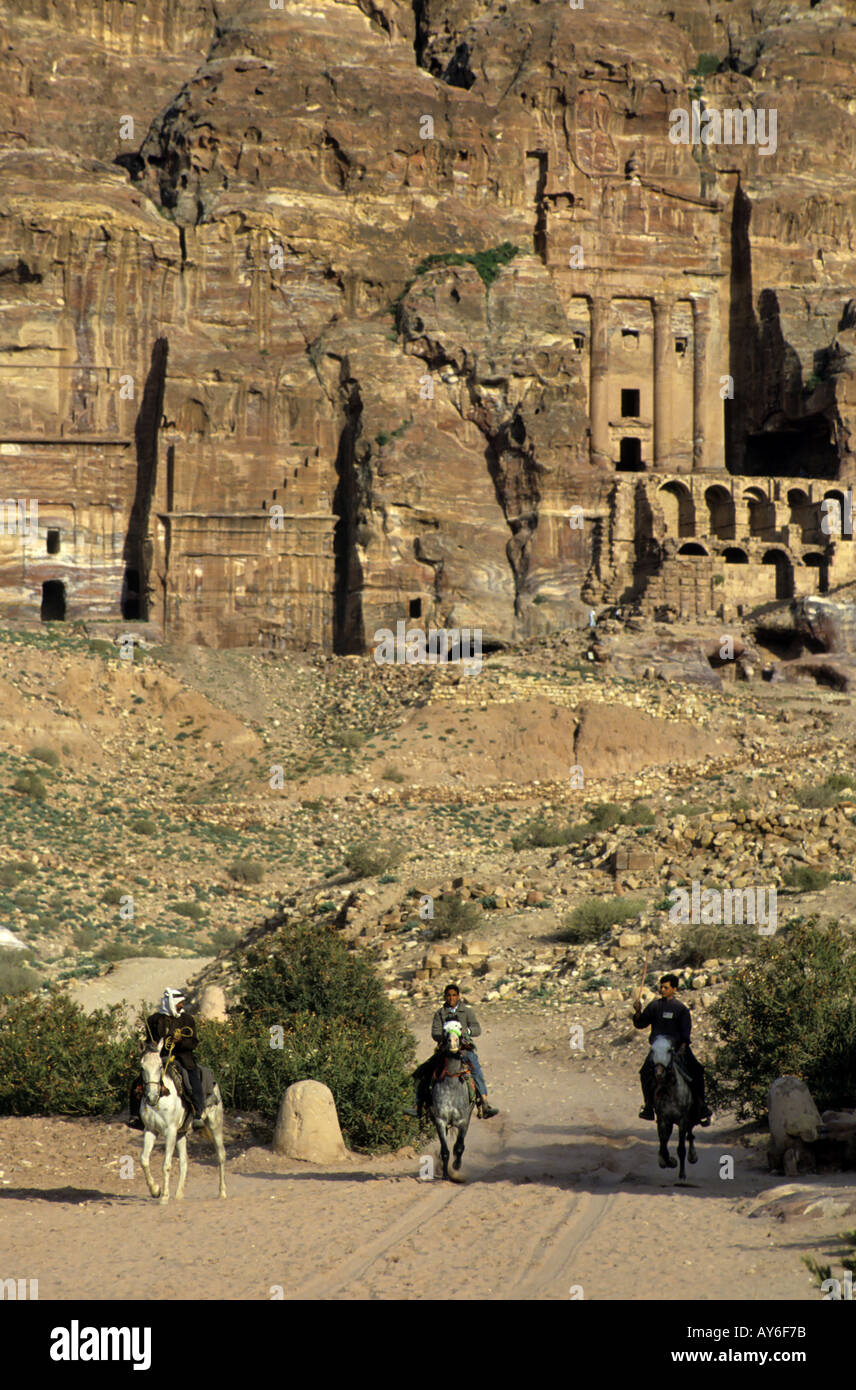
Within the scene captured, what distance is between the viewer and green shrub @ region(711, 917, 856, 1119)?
1493cm

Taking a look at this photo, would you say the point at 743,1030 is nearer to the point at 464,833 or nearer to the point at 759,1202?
the point at 759,1202

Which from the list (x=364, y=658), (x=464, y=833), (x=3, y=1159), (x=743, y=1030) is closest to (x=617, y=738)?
(x=464, y=833)

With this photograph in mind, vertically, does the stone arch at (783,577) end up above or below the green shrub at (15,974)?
above

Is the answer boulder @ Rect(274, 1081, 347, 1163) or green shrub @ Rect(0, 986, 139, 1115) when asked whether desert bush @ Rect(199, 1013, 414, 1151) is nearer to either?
boulder @ Rect(274, 1081, 347, 1163)

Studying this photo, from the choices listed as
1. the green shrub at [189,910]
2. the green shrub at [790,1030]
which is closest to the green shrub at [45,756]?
the green shrub at [189,910]

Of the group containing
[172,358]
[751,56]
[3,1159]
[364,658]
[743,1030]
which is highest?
[751,56]

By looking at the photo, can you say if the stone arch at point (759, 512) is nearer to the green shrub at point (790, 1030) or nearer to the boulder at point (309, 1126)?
the green shrub at point (790, 1030)

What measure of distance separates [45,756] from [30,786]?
6.21ft

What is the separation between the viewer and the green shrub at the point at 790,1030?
14930 millimetres

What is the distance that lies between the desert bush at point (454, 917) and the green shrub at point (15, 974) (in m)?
6.48

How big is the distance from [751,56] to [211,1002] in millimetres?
57051

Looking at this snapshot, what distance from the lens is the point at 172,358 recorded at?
51.1 meters

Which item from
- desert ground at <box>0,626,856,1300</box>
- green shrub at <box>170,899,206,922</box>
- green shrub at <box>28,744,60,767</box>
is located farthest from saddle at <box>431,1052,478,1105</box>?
green shrub at <box>28,744,60,767</box>

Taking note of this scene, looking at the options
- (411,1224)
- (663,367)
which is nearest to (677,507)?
(663,367)
